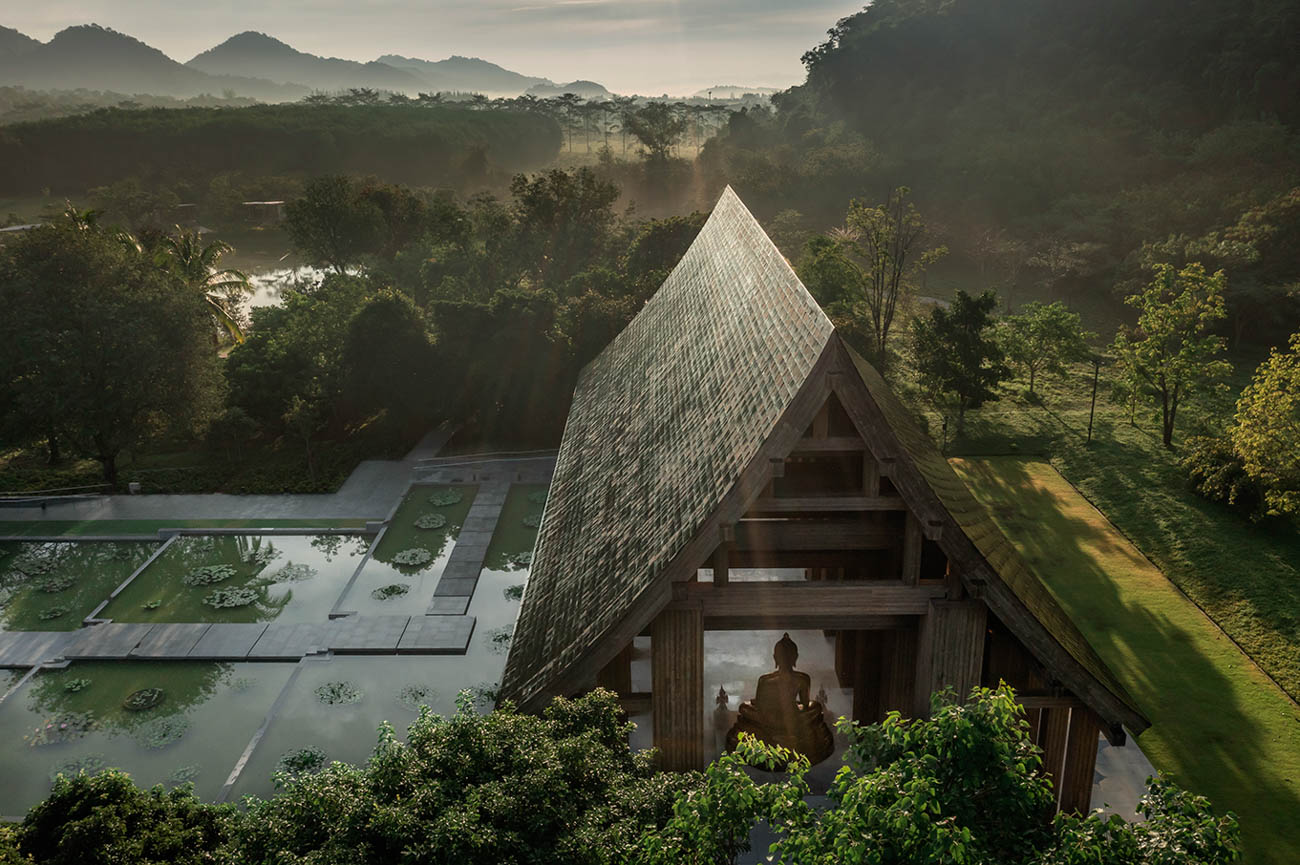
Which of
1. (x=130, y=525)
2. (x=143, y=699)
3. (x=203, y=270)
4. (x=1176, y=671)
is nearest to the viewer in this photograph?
(x=143, y=699)

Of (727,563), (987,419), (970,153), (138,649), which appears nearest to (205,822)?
(727,563)

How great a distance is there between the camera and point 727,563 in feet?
36.1

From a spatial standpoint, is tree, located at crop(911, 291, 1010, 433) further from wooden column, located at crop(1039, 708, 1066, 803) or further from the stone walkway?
wooden column, located at crop(1039, 708, 1066, 803)

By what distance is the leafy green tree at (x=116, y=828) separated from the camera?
9.98 meters

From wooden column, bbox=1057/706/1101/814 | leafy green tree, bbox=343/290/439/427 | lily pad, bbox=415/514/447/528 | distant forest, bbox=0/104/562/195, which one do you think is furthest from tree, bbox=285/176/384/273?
distant forest, bbox=0/104/562/195

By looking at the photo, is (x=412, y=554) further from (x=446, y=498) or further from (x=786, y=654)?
(x=786, y=654)

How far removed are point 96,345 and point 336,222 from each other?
25.5m

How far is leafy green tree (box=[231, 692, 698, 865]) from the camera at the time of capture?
27.2ft

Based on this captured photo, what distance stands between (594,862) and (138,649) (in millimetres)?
16511

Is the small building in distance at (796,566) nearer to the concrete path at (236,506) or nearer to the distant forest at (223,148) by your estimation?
the concrete path at (236,506)

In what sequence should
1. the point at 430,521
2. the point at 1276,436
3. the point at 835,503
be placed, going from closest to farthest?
the point at 835,503 < the point at 1276,436 < the point at 430,521

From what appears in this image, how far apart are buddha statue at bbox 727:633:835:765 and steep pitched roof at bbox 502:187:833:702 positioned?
3343mm

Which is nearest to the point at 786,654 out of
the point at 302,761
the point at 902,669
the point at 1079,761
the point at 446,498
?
the point at 902,669

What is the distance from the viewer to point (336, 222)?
51062 millimetres
